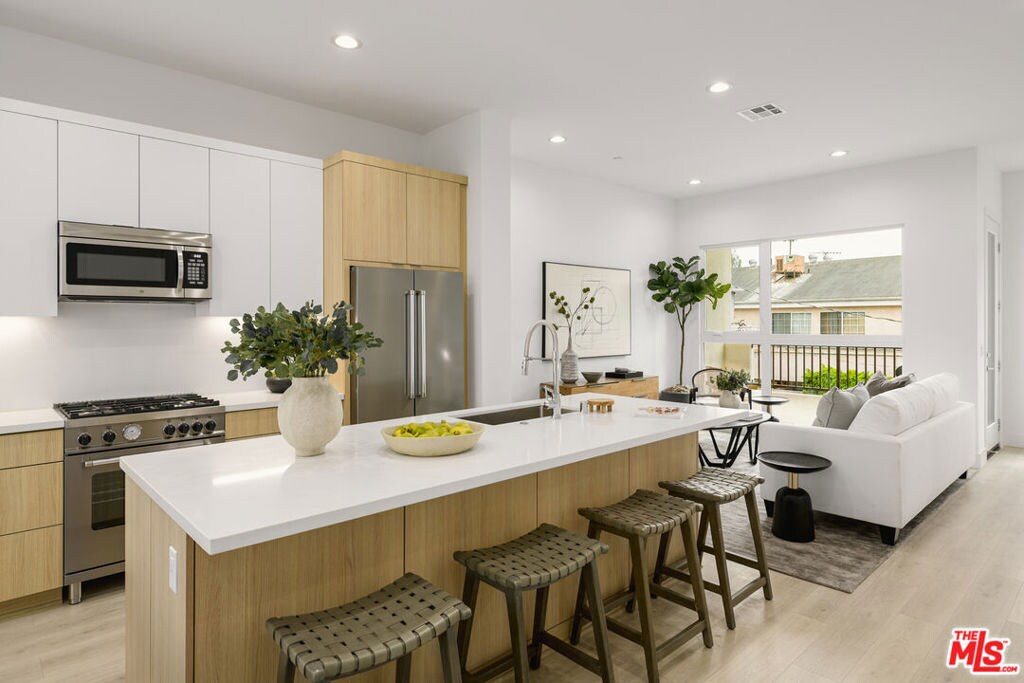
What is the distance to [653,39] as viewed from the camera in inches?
127

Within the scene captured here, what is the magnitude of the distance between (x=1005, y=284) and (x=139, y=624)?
7648 mm

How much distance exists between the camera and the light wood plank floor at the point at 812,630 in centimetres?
225

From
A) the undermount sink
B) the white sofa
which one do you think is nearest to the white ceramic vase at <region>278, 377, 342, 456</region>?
the undermount sink

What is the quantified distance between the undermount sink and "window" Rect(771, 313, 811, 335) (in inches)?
174

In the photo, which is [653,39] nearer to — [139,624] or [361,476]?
[361,476]

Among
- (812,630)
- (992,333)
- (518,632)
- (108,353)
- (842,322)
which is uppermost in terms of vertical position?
(842,322)

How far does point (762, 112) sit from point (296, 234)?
3406 mm

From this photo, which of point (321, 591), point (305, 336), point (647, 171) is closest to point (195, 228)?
point (305, 336)

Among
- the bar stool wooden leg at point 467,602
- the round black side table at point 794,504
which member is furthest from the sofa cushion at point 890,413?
the bar stool wooden leg at point 467,602

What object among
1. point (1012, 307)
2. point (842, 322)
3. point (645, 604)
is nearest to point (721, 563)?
point (645, 604)

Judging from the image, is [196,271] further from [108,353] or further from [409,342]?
[409,342]

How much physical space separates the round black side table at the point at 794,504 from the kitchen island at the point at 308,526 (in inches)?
58.7

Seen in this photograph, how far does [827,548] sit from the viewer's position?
11.3 feet

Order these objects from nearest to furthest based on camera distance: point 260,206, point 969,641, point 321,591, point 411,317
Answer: point 321,591 → point 969,641 → point 260,206 → point 411,317
